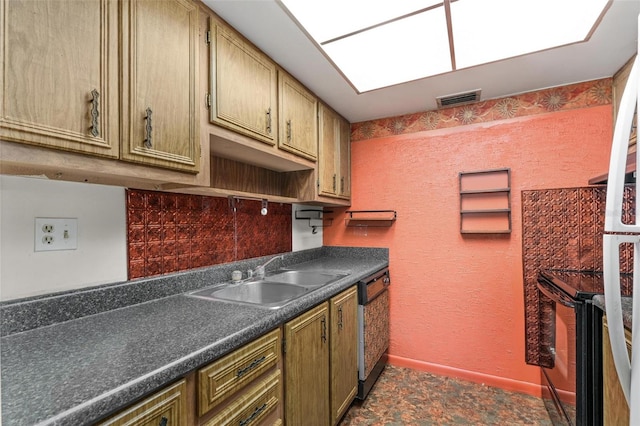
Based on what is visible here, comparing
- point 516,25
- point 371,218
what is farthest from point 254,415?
point 516,25

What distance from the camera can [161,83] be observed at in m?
1.06

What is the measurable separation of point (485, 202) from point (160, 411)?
2357mm

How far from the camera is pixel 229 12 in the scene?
1.29 m

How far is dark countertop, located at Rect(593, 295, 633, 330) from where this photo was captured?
3.23 ft

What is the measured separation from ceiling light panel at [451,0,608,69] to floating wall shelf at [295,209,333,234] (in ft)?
5.32

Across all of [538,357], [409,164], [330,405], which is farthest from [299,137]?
[538,357]

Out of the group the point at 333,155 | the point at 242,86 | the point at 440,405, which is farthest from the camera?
the point at 333,155

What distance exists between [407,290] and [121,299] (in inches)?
82.2

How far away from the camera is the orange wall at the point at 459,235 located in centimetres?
207

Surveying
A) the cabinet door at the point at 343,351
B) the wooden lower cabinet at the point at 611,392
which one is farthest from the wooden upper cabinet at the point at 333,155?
the wooden lower cabinet at the point at 611,392

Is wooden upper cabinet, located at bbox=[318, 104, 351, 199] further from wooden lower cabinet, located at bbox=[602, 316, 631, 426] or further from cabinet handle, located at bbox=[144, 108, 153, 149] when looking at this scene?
wooden lower cabinet, located at bbox=[602, 316, 631, 426]

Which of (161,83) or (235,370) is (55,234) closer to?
(161,83)

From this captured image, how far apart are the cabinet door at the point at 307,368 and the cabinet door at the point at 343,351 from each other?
74 millimetres

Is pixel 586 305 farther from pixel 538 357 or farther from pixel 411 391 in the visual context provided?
pixel 411 391
